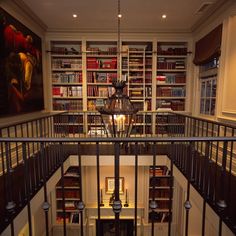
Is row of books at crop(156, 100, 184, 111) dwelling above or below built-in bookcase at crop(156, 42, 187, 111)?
below

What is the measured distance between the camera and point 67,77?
4.96m

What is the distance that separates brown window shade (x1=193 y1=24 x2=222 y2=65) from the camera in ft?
11.6

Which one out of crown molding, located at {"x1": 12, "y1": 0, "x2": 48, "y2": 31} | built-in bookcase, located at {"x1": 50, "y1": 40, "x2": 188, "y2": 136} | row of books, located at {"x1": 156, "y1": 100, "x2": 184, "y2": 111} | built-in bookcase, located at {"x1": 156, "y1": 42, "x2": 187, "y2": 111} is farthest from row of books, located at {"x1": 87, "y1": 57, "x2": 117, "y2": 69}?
row of books, located at {"x1": 156, "y1": 100, "x2": 184, "y2": 111}

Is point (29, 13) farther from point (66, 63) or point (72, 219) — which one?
point (72, 219)

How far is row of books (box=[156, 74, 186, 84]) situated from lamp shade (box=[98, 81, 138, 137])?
3.27m

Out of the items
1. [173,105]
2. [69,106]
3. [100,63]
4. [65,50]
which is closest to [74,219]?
[69,106]

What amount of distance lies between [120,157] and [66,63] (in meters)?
2.81

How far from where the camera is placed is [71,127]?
5.10m

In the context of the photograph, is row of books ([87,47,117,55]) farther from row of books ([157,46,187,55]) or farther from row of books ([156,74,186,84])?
row of books ([156,74,186,84])

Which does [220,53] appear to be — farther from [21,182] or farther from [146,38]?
[21,182]

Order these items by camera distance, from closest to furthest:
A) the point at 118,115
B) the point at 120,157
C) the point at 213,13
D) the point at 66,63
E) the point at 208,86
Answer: the point at 118,115
the point at 213,13
the point at 120,157
the point at 208,86
the point at 66,63

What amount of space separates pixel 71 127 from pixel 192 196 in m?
3.40

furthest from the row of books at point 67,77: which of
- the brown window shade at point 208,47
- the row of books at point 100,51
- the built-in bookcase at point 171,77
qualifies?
the brown window shade at point 208,47

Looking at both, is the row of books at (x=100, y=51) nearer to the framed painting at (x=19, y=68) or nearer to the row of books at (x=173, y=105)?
the framed painting at (x=19, y=68)
